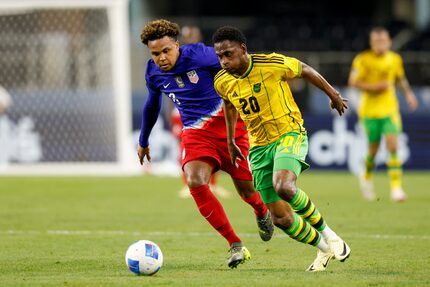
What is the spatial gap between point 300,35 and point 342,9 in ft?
16.0

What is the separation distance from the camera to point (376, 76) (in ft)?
46.0

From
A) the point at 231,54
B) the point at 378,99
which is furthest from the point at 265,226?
the point at 378,99

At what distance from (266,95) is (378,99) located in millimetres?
6929

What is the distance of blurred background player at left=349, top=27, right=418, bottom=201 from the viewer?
13.8 m

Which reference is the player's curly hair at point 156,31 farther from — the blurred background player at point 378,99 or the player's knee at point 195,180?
the blurred background player at point 378,99

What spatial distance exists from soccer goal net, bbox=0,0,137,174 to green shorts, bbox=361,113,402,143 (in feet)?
16.4

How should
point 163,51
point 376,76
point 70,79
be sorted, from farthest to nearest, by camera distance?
point 70,79 → point 376,76 → point 163,51

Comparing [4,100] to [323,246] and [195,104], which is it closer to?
[195,104]

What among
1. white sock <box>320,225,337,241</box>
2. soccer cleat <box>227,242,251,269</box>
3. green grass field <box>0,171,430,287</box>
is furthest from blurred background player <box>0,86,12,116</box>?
white sock <box>320,225,337,241</box>

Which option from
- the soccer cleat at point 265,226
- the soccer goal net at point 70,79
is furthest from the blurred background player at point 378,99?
the soccer cleat at point 265,226

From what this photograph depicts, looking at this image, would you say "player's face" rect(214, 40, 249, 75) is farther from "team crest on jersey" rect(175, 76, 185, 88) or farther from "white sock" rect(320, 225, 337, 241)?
"white sock" rect(320, 225, 337, 241)

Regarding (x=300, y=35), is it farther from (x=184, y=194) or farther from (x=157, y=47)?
(x=157, y=47)

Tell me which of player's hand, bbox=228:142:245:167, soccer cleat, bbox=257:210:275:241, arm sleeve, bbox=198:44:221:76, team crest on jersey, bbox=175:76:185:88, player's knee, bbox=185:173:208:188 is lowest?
soccer cleat, bbox=257:210:275:241

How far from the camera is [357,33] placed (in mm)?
26562
